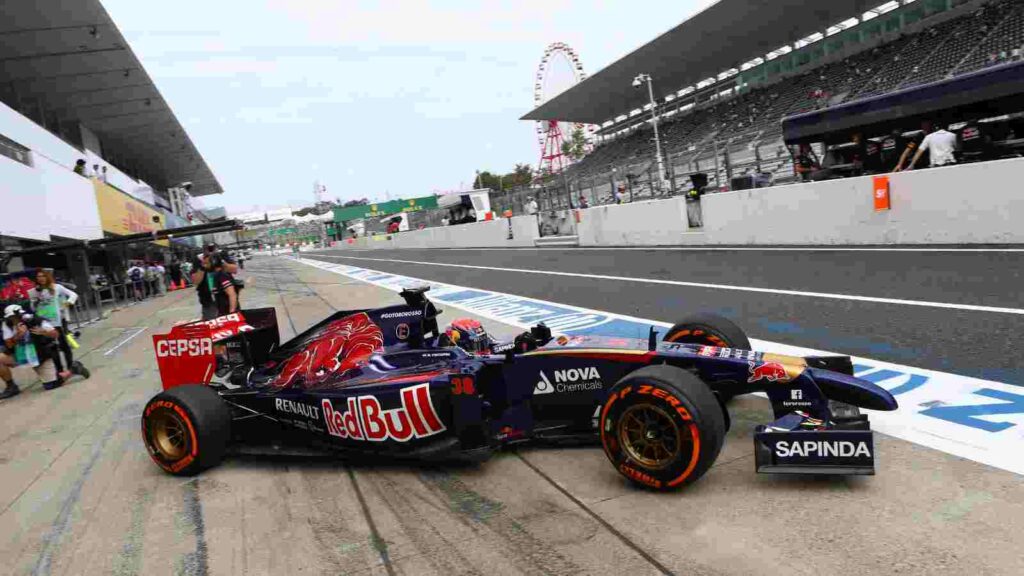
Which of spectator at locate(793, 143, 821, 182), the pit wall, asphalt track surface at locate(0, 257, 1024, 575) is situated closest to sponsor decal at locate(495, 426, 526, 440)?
asphalt track surface at locate(0, 257, 1024, 575)

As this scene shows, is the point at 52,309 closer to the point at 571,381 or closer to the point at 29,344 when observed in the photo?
the point at 29,344

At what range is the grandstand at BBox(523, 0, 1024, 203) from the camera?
2322 centimetres

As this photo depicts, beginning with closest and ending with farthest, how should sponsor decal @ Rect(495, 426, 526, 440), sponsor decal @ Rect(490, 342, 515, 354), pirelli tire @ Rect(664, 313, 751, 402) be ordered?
1. sponsor decal @ Rect(495, 426, 526, 440)
2. pirelli tire @ Rect(664, 313, 751, 402)
3. sponsor decal @ Rect(490, 342, 515, 354)

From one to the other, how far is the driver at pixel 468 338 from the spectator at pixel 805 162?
1450 centimetres

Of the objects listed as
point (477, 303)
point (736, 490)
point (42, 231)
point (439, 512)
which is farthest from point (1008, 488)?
point (42, 231)

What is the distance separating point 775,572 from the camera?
250cm

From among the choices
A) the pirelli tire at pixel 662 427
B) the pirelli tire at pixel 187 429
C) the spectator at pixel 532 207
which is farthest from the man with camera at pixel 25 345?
the spectator at pixel 532 207

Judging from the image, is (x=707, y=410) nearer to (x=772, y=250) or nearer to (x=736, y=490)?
(x=736, y=490)

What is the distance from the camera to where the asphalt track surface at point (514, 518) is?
265cm

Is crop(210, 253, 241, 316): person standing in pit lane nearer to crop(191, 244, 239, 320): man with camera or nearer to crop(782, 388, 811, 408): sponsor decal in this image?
crop(191, 244, 239, 320): man with camera

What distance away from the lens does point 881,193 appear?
1134 cm

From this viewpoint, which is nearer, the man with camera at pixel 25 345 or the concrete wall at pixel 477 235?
the man with camera at pixel 25 345

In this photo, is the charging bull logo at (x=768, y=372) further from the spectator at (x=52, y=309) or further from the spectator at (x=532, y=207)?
the spectator at (x=532, y=207)

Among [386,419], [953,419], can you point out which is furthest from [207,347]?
[953,419]
